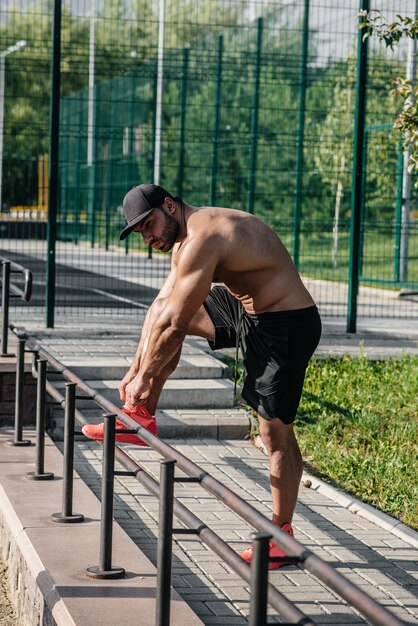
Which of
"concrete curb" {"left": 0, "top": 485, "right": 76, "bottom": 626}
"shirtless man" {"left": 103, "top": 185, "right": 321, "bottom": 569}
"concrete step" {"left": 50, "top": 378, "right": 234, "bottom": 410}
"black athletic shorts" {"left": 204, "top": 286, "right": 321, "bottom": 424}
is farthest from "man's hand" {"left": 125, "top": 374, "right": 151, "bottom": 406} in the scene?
"concrete step" {"left": 50, "top": 378, "right": 234, "bottom": 410}

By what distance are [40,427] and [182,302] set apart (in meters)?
1.53

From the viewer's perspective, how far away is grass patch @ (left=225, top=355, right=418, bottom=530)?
707cm

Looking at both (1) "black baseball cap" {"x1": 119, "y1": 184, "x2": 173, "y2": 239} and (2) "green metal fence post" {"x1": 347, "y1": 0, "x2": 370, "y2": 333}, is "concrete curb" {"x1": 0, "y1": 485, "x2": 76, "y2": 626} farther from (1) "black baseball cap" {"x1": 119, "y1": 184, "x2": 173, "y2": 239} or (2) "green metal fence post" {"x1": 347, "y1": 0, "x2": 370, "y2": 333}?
(2) "green metal fence post" {"x1": 347, "y1": 0, "x2": 370, "y2": 333}

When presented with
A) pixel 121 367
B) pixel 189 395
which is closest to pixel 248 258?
pixel 189 395

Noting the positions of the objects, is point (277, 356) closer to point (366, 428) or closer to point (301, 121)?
point (366, 428)

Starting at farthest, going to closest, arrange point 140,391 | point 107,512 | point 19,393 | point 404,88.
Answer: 1. point 404,88
2. point 19,393
3. point 140,391
4. point 107,512

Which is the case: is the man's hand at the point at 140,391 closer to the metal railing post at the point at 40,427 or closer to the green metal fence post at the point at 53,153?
the metal railing post at the point at 40,427

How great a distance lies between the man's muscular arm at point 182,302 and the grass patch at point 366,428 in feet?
6.50

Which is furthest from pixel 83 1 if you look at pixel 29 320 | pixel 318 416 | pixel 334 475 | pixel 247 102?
pixel 247 102

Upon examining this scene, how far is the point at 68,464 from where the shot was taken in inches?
218

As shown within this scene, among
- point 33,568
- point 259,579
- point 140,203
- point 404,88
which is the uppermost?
point 404,88

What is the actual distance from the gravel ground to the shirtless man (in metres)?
1.06

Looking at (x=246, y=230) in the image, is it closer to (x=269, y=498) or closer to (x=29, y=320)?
(x=269, y=498)

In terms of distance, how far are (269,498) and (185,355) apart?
3300mm
